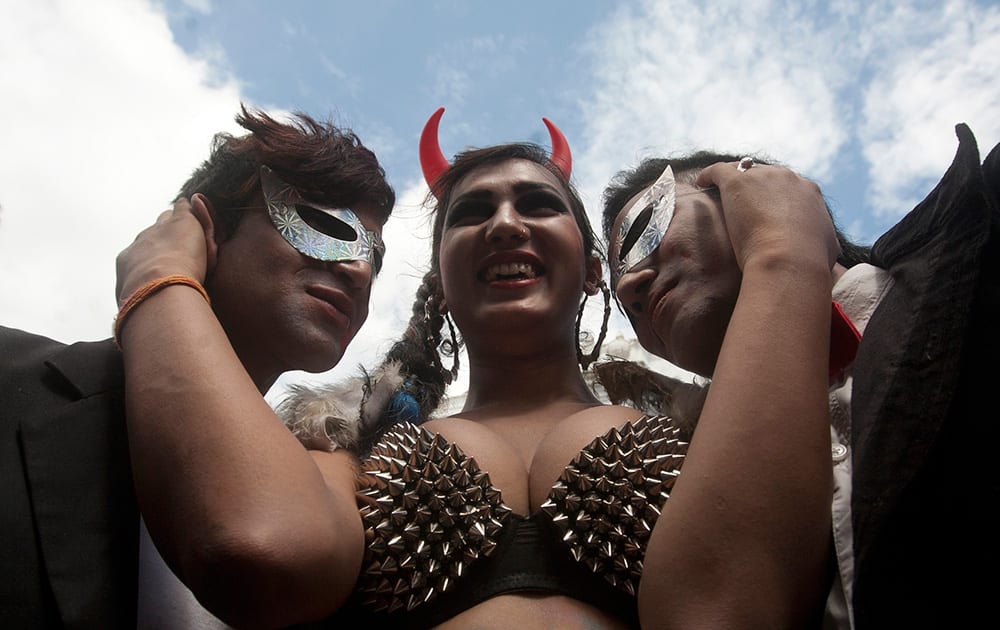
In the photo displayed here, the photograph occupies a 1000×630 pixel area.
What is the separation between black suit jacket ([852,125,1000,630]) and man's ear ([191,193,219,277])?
6.17 feet

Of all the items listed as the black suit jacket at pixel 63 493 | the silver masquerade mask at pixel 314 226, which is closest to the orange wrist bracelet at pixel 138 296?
the black suit jacket at pixel 63 493

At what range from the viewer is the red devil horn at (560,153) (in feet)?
10.7

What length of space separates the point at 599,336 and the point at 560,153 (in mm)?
850

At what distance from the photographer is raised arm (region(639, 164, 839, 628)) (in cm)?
144

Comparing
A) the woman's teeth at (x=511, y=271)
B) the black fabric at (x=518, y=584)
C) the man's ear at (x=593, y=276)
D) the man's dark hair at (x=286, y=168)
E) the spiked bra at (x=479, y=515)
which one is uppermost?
the man's dark hair at (x=286, y=168)

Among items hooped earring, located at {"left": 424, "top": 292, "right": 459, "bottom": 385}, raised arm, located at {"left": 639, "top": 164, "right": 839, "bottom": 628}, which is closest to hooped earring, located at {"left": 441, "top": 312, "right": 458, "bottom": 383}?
hooped earring, located at {"left": 424, "top": 292, "right": 459, "bottom": 385}

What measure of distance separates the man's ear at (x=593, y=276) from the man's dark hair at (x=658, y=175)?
4.7 inches

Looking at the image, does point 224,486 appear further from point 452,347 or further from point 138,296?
point 452,347

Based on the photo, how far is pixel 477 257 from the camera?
8.94ft

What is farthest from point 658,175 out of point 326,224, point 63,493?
point 63,493

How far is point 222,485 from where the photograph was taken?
1.51 meters

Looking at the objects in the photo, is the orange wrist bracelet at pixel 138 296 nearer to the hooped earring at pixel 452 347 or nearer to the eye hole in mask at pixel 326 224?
the eye hole in mask at pixel 326 224

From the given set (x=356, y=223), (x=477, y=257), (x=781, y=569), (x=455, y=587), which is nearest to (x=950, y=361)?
(x=781, y=569)

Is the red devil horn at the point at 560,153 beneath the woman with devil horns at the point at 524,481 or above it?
above
